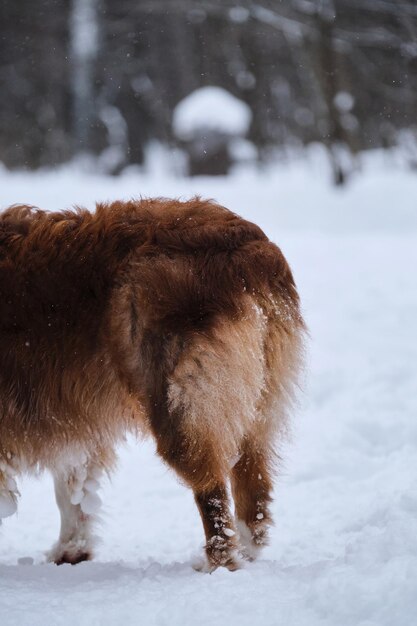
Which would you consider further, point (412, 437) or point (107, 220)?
point (412, 437)

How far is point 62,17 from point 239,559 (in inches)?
986

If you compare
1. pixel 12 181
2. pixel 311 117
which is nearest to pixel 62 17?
pixel 311 117

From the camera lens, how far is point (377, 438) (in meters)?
5.01

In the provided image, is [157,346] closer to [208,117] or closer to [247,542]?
[247,542]

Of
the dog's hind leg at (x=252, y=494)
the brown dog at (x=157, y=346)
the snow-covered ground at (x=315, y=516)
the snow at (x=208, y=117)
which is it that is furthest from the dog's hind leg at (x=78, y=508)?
the snow at (x=208, y=117)

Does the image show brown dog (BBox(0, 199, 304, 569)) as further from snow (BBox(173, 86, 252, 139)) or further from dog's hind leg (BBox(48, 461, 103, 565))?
snow (BBox(173, 86, 252, 139))

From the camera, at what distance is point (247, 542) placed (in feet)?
11.2

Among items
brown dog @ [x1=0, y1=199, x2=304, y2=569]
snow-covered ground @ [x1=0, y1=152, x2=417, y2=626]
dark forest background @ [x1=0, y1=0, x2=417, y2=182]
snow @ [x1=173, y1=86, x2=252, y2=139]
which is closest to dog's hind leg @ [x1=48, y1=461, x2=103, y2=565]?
snow-covered ground @ [x1=0, y1=152, x2=417, y2=626]

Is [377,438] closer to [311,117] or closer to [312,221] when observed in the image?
[312,221]

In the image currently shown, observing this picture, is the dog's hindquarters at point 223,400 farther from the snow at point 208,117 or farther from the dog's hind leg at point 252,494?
the snow at point 208,117

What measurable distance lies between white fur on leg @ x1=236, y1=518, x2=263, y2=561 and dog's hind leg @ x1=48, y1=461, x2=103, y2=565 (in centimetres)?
85

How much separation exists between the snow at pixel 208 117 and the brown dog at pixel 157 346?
14.0 metres

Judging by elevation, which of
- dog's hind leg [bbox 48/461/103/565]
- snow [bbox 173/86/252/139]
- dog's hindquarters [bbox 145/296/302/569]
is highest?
snow [bbox 173/86/252/139]

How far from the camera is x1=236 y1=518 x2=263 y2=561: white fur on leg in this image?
133 inches
